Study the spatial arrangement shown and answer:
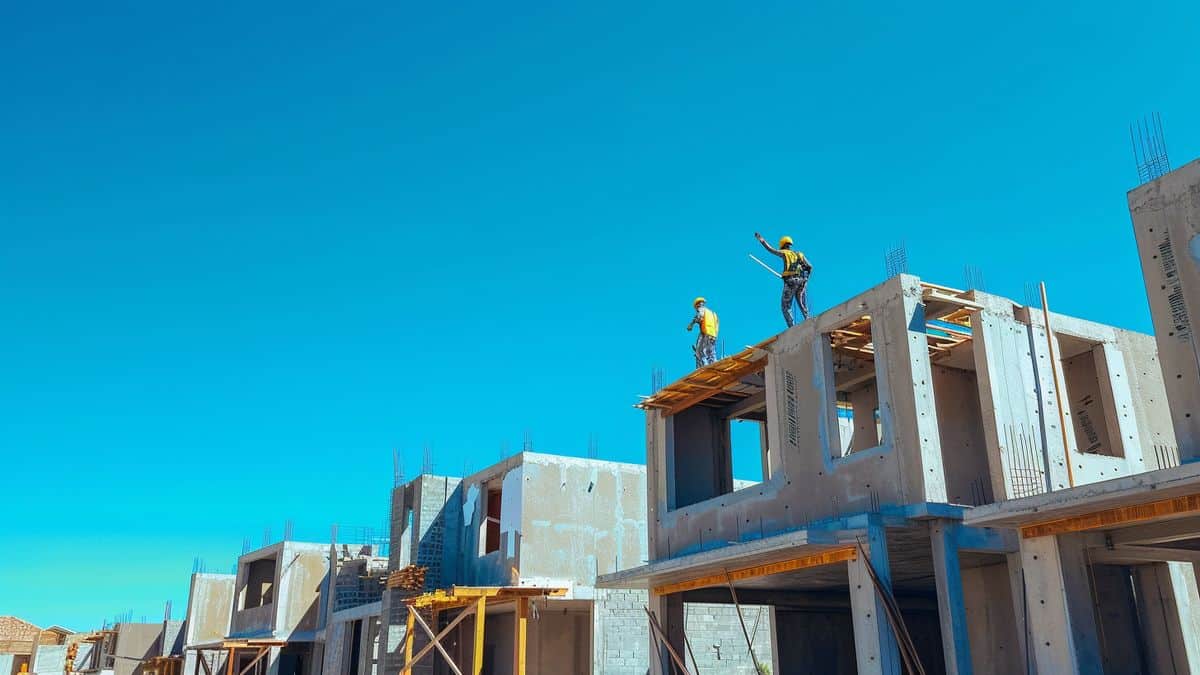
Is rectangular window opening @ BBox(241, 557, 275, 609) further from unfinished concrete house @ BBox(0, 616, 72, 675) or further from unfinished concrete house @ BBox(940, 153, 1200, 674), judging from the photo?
unfinished concrete house @ BBox(940, 153, 1200, 674)

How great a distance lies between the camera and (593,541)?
89.9ft

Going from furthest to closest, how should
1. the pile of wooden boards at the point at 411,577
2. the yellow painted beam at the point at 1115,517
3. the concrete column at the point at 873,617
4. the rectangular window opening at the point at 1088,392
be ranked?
the pile of wooden boards at the point at 411,577 < the rectangular window opening at the point at 1088,392 < the concrete column at the point at 873,617 < the yellow painted beam at the point at 1115,517

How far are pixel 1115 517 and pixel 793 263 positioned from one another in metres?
8.35

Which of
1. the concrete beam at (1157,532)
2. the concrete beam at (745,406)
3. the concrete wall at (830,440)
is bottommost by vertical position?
the concrete beam at (1157,532)

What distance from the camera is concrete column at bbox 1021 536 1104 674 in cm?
1191

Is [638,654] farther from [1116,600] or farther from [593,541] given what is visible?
[1116,600]

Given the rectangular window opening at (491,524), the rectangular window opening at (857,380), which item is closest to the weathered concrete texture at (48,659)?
the rectangular window opening at (491,524)

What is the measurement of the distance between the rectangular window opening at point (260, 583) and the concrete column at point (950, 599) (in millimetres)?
37005

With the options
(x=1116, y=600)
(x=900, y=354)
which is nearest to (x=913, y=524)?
(x=900, y=354)

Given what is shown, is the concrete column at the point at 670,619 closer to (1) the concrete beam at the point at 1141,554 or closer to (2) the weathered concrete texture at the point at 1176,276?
(1) the concrete beam at the point at 1141,554

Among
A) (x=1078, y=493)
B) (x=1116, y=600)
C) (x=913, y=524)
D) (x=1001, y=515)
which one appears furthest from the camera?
(x=1116, y=600)

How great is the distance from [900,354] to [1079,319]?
4488 millimetres

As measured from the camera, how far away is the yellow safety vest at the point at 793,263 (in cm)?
1855

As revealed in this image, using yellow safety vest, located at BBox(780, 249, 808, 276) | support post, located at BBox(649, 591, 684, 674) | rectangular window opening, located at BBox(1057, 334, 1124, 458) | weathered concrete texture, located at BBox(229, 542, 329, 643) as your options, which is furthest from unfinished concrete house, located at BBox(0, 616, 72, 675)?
rectangular window opening, located at BBox(1057, 334, 1124, 458)
